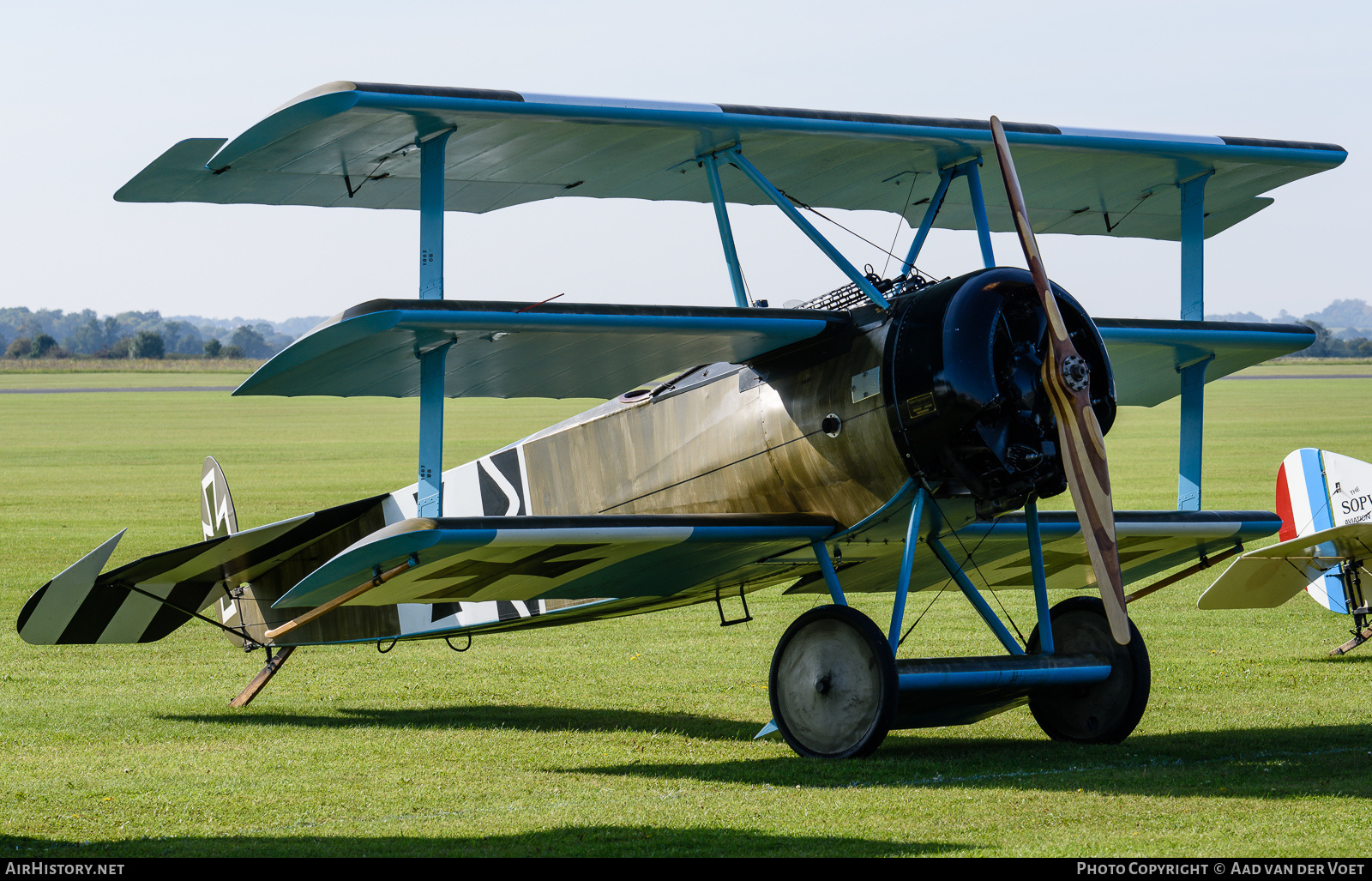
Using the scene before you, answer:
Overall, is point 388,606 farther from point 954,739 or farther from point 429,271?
point 954,739

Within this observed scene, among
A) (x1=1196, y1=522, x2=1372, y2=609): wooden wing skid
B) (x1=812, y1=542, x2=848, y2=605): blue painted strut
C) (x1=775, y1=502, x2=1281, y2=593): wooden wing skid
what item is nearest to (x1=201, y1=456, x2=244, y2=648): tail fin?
(x1=775, y1=502, x2=1281, y2=593): wooden wing skid

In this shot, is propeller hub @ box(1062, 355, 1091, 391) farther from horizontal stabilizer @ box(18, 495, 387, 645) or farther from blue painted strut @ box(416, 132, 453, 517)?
horizontal stabilizer @ box(18, 495, 387, 645)

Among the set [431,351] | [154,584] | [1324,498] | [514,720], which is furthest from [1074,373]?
[154,584]

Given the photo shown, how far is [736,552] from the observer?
8164 mm

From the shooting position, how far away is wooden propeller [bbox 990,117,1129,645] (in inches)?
282

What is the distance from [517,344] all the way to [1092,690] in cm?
409

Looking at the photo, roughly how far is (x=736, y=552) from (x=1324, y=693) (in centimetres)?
502

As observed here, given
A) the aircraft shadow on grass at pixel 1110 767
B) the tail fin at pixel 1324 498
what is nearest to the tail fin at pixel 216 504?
the aircraft shadow on grass at pixel 1110 767

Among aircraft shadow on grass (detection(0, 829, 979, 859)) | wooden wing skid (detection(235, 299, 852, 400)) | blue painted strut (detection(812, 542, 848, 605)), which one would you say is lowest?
aircraft shadow on grass (detection(0, 829, 979, 859))

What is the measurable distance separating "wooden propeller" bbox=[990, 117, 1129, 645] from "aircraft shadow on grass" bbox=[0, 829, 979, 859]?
6.51ft

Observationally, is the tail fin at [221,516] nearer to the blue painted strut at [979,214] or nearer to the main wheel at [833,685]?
the main wheel at [833,685]

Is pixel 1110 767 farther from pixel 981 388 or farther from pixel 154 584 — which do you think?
pixel 154 584

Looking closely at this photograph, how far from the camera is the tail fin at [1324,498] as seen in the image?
11.7m

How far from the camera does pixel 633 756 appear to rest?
8.48m
